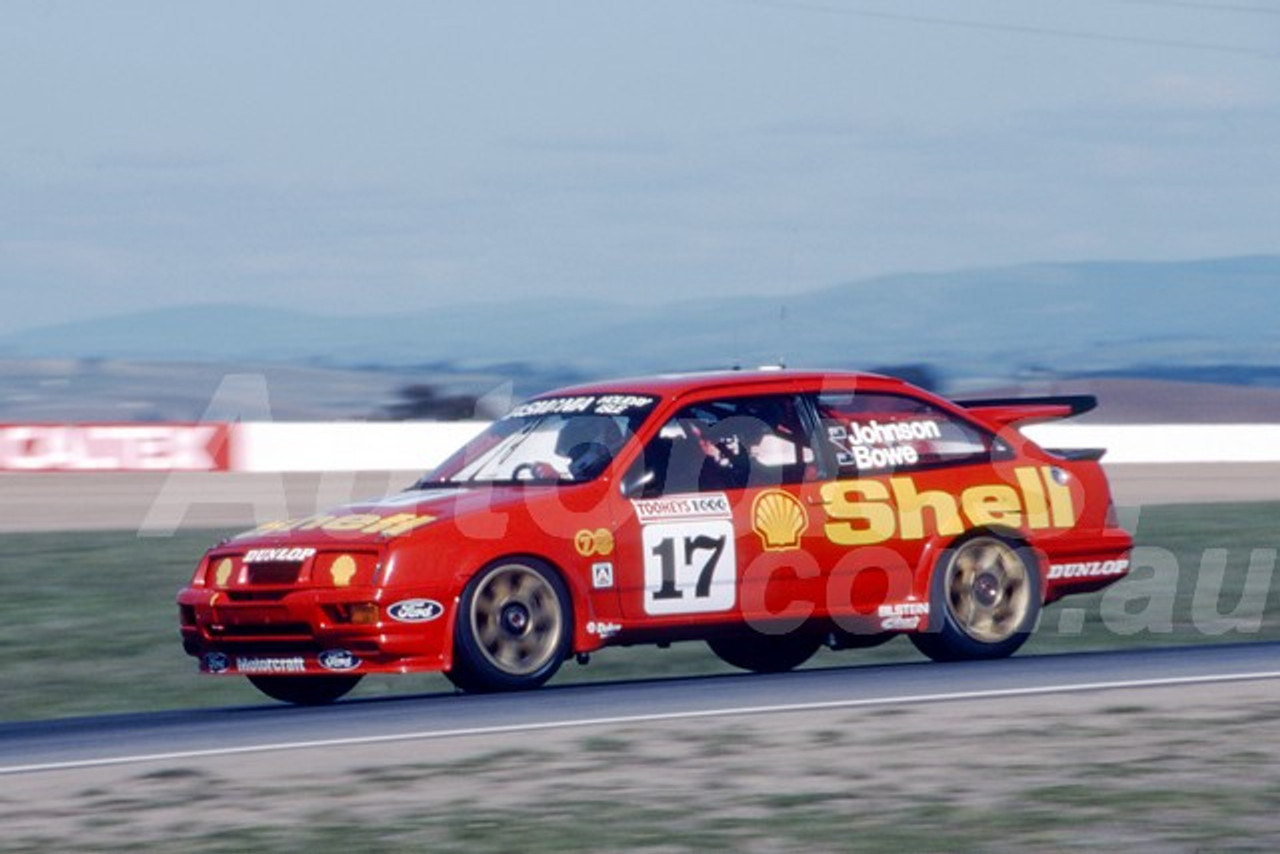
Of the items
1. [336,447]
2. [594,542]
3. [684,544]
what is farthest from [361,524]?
[336,447]

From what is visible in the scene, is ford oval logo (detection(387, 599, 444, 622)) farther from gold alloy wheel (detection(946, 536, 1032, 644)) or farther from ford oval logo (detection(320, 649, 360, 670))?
gold alloy wheel (detection(946, 536, 1032, 644))

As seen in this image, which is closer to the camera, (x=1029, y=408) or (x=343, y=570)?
(x=343, y=570)

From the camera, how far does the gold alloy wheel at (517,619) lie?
9.88m

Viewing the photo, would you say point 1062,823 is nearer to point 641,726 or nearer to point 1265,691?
point 641,726

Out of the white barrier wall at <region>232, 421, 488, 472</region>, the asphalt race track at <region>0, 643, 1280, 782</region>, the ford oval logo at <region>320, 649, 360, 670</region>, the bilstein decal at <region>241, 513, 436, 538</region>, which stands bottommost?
the asphalt race track at <region>0, 643, 1280, 782</region>

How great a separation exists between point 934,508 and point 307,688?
119 inches

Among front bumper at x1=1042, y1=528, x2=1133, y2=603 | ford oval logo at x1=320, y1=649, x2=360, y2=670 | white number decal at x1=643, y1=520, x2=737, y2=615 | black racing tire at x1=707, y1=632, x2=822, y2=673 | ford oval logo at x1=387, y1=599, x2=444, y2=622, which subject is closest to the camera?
ford oval logo at x1=387, y1=599, x2=444, y2=622

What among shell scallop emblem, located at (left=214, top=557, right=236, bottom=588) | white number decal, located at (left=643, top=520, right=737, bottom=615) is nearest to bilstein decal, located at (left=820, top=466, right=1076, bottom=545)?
white number decal, located at (left=643, top=520, right=737, bottom=615)

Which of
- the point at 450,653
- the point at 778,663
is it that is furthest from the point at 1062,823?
the point at 778,663

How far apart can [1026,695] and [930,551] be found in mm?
1672

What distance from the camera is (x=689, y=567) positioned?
10.5m

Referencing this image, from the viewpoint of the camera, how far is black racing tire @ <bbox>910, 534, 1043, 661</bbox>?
36.5 feet

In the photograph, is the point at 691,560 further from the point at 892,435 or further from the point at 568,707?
the point at 892,435

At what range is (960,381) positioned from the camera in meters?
42.8
